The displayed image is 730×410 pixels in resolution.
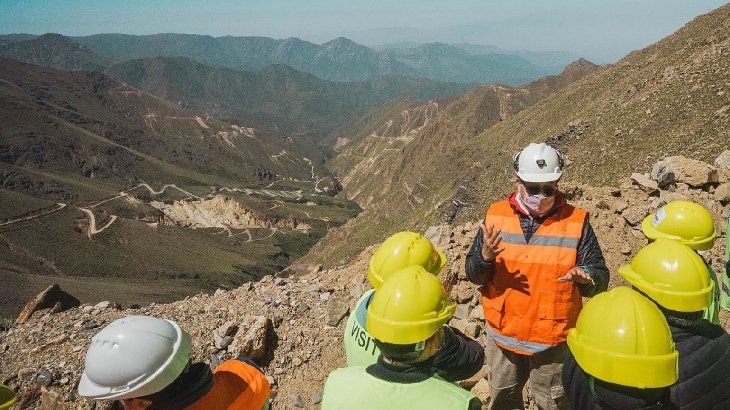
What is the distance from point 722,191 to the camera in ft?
30.0

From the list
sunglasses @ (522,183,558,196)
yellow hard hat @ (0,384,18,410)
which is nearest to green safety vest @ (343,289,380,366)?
sunglasses @ (522,183,558,196)

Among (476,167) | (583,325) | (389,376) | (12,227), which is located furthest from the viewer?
(12,227)

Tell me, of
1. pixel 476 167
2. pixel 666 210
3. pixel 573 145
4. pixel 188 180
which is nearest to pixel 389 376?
pixel 666 210

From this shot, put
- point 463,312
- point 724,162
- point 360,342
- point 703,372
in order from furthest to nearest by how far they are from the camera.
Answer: point 724,162 < point 463,312 < point 360,342 < point 703,372

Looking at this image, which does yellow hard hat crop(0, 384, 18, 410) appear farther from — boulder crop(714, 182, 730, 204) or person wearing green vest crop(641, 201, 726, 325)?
boulder crop(714, 182, 730, 204)

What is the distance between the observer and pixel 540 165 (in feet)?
13.1

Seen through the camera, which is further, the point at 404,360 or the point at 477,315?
the point at 477,315

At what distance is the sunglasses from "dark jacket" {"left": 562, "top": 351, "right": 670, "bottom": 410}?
172 cm

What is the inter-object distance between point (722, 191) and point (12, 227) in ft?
243

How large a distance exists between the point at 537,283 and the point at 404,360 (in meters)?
1.86

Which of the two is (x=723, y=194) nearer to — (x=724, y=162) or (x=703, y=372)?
(x=724, y=162)

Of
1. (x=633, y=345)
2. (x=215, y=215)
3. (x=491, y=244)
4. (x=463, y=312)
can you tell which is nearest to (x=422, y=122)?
(x=215, y=215)

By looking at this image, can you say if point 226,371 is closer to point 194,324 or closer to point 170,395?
point 170,395

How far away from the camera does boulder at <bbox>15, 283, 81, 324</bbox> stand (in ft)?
34.3
